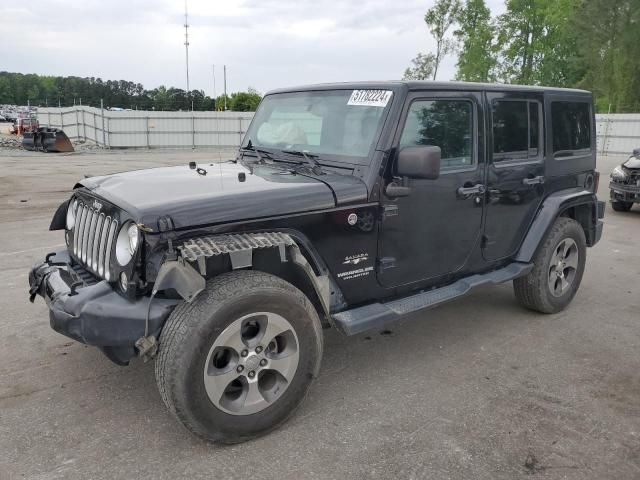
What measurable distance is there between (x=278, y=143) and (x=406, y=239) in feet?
4.06

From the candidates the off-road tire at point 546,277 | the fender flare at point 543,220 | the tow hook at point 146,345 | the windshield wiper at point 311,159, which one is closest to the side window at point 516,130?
the fender flare at point 543,220

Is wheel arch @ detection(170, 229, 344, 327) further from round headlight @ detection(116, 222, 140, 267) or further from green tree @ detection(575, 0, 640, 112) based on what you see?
green tree @ detection(575, 0, 640, 112)

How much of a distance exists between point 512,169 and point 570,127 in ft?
3.41

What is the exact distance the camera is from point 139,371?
3.68 meters

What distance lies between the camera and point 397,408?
3305mm

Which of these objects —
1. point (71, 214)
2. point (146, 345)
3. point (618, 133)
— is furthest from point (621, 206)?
point (618, 133)

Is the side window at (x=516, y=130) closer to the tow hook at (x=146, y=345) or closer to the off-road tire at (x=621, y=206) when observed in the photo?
the tow hook at (x=146, y=345)

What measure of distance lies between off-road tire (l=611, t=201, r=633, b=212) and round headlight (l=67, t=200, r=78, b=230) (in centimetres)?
1034

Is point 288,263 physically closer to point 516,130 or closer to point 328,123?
point 328,123

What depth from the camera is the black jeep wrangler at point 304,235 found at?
2.69 meters

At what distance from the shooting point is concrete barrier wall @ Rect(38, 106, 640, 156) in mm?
26781

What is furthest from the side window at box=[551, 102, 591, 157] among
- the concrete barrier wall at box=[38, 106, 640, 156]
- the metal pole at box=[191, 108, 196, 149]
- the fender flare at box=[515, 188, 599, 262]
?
the metal pole at box=[191, 108, 196, 149]

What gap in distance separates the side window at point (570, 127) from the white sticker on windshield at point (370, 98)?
1.92 metres

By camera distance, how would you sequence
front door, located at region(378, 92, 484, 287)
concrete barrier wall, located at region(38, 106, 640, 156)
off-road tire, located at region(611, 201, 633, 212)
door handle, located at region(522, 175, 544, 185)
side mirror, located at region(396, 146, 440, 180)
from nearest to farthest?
side mirror, located at region(396, 146, 440, 180) < front door, located at region(378, 92, 484, 287) < door handle, located at region(522, 175, 544, 185) < off-road tire, located at region(611, 201, 633, 212) < concrete barrier wall, located at region(38, 106, 640, 156)
